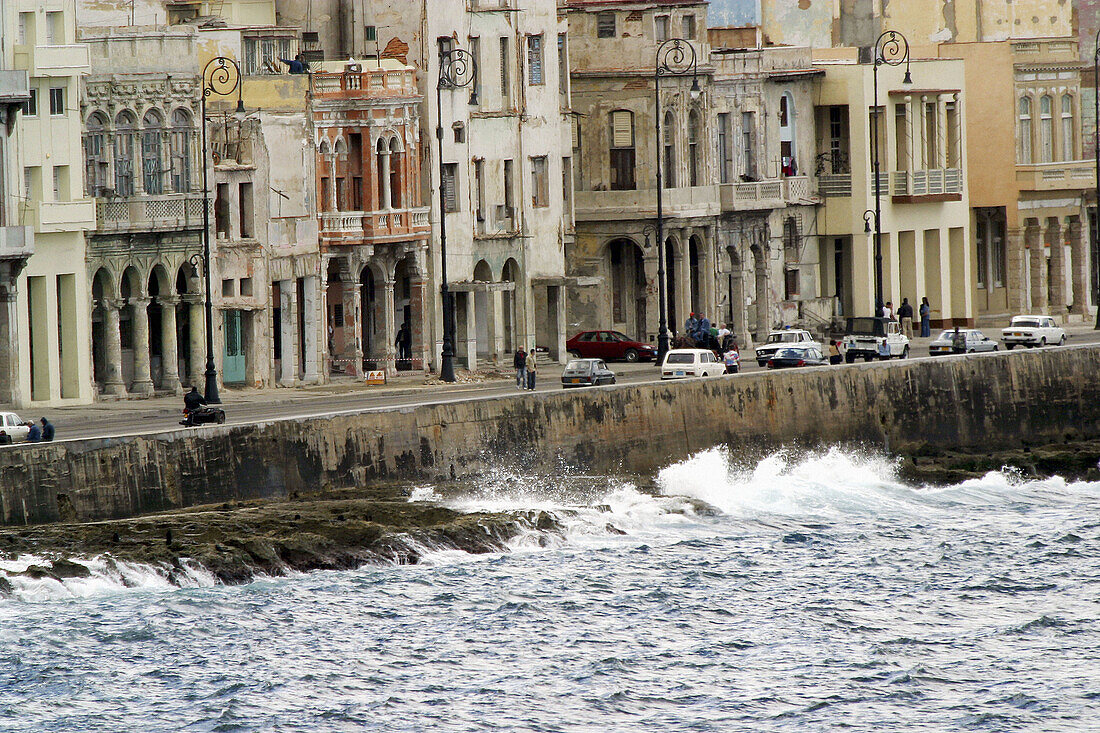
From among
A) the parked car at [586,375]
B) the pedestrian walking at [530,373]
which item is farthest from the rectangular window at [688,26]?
the parked car at [586,375]

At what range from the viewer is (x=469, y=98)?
78562mm

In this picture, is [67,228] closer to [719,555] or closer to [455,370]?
[455,370]

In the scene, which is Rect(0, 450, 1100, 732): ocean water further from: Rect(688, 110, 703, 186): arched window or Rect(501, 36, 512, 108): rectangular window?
Rect(688, 110, 703, 186): arched window

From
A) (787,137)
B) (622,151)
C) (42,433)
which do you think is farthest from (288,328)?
(787,137)

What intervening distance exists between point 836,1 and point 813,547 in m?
47.3

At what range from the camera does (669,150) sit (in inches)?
3354

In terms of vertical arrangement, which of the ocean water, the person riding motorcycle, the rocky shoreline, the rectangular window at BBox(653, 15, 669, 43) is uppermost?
the rectangular window at BBox(653, 15, 669, 43)

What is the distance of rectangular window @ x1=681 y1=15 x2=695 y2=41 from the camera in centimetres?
8494

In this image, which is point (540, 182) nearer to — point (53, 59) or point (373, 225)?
point (373, 225)

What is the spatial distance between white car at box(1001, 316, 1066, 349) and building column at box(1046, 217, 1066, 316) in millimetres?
18548

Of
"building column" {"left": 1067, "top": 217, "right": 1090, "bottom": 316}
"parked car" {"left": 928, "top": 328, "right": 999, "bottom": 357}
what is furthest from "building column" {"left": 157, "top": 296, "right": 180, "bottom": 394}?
"building column" {"left": 1067, "top": 217, "right": 1090, "bottom": 316}

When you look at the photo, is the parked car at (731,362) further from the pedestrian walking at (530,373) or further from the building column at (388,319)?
the building column at (388,319)

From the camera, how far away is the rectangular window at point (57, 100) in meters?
66.6

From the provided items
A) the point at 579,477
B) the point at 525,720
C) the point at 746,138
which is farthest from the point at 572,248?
the point at 525,720
